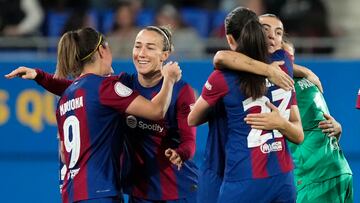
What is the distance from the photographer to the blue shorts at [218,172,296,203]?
17.6ft

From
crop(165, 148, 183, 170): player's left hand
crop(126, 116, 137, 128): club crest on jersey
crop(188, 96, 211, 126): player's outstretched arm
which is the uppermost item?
crop(126, 116, 137, 128): club crest on jersey

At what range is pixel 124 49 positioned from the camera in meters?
10.4

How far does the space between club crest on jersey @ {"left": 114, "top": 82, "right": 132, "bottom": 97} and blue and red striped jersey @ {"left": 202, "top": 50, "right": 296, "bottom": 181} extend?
458mm

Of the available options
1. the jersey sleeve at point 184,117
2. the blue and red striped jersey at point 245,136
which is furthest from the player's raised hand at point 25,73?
the blue and red striped jersey at point 245,136

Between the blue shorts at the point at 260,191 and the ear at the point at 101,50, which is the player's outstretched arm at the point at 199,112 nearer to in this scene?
A: the blue shorts at the point at 260,191

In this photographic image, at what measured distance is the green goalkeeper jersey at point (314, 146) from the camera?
650 cm

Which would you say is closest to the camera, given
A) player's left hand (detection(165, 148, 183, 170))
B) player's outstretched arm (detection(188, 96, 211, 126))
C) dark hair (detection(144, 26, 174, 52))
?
player's outstretched arm (detection(188, 96, 211, 126))

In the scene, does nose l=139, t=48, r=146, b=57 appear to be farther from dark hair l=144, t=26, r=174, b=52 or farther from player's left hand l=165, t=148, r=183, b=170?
player's left hand l=165, t=148, r=183, b=170

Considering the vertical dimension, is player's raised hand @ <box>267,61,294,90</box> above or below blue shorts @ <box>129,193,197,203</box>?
above

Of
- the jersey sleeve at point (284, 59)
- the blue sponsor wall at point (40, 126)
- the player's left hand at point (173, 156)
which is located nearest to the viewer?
the jersey sleeve at point (284, 59)

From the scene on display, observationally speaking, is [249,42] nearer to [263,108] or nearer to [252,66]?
[252,66]

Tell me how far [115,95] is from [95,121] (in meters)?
0.19

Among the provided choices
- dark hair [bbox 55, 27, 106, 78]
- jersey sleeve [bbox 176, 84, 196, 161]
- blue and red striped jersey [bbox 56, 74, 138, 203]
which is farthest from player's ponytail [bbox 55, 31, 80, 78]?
jersey sleeve [bbox 176, 84, 196, 161]

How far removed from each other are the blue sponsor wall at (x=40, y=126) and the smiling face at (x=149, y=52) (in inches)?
141
